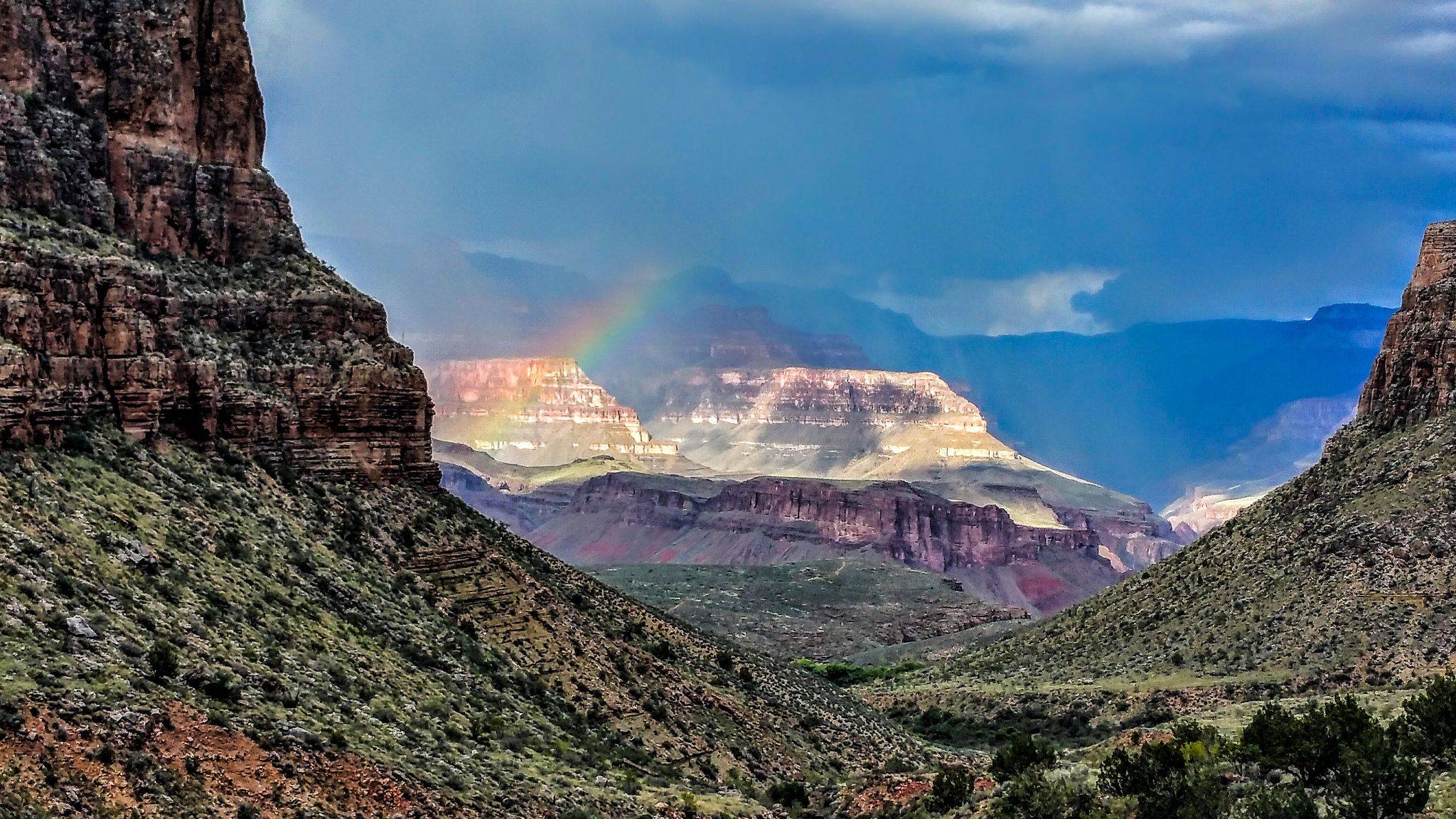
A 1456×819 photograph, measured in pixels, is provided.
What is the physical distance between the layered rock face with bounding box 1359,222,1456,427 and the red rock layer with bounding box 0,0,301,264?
59943 millimetres

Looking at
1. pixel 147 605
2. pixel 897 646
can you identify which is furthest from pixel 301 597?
pixel 897 646

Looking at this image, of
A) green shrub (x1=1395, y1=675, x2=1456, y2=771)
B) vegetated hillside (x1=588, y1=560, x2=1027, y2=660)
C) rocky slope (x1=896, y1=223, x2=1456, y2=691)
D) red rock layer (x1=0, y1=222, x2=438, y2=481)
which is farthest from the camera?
vegetated hillside (x1=588, y1=560, x2=1027, y2=660)

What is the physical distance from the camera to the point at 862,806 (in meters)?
35.2

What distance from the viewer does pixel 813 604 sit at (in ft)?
457

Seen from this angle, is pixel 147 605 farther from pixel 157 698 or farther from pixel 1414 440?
pixel 1414 440

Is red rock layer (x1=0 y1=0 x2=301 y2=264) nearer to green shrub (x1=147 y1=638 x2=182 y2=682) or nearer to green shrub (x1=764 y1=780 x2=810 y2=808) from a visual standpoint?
green shrub (x1=147 y1=638 x2=182 y2=682)

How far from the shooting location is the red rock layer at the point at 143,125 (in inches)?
1607

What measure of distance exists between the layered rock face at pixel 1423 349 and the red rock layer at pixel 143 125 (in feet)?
197

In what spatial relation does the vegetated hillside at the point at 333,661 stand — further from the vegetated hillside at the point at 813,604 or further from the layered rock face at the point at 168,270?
the vegetated hillside at the point at 813,604

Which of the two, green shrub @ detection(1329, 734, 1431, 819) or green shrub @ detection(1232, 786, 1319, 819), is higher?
green shrub @ detection(1329, 734, 1431, 819)

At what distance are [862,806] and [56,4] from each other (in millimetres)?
35494

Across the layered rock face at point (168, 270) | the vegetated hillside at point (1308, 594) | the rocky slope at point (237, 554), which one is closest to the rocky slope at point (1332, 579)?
the vegetated hillside at point (1308, 594)

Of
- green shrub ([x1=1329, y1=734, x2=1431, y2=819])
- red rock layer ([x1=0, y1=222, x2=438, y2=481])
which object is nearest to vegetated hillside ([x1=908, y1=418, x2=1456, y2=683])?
green shrub ([x1=1329, y1=734, x2=1431, y2=819])

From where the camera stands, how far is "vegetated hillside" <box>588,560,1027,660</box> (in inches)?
4786
